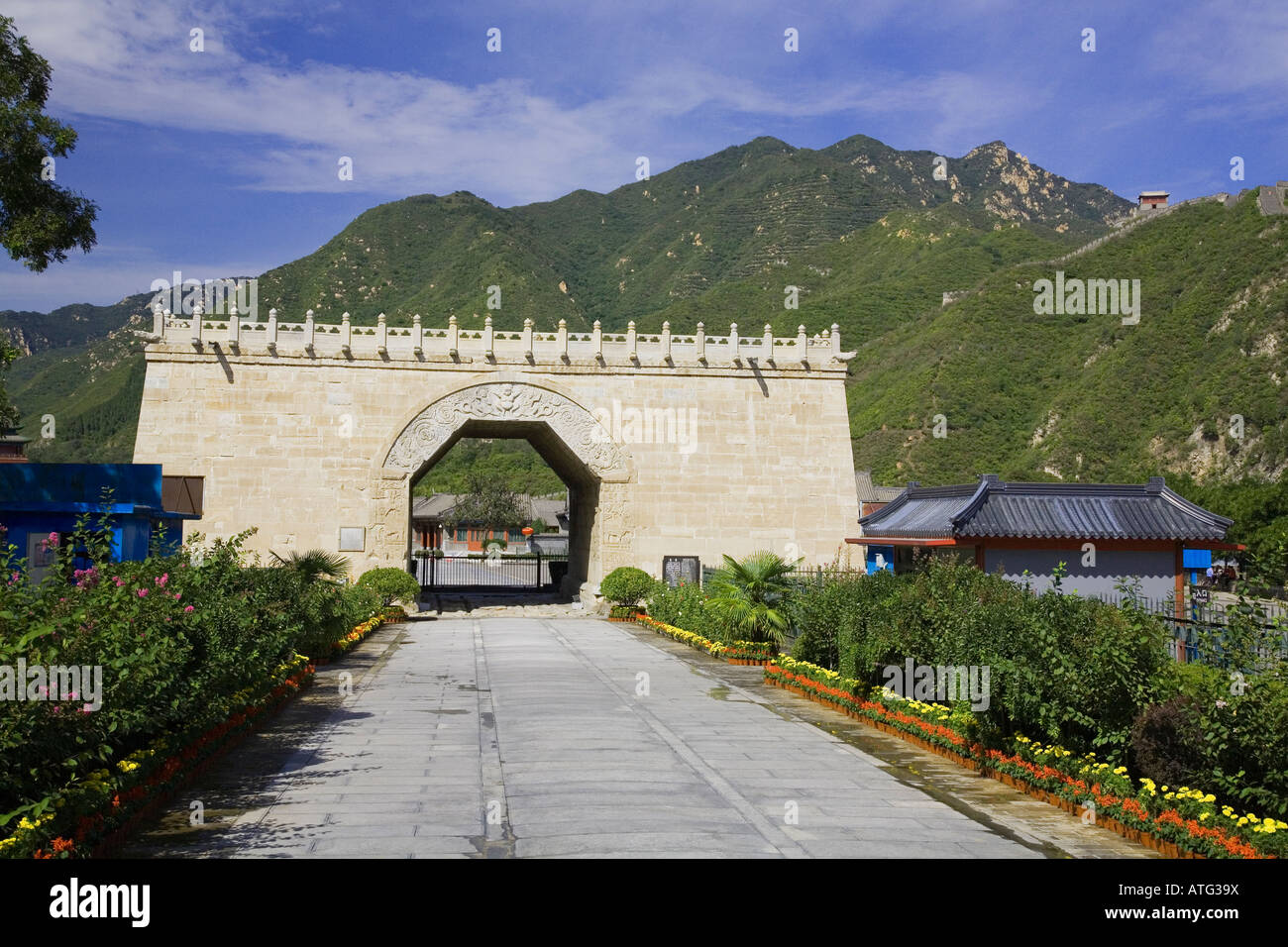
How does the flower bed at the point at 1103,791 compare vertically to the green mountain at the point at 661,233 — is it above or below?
below

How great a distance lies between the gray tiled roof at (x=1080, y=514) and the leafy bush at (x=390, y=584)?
14.2 metres

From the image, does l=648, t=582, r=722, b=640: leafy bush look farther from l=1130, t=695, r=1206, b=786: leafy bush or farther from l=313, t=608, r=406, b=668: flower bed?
l=1130, t=695, r=1206, b=786: leafy bush

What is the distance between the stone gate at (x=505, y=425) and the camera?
29000 millimetres

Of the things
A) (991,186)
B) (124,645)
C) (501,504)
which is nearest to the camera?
(124,645)

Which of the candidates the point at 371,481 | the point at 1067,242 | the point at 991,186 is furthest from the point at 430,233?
the point at 991,186

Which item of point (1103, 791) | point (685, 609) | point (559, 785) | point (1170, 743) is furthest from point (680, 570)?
point (1170, 743)

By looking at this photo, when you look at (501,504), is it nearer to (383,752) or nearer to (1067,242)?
(1067,242)

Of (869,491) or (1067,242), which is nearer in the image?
(869,491)

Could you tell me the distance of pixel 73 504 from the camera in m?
17.5

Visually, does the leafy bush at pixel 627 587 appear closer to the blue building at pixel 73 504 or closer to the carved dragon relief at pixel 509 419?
the carved dragon relief at pixel 509 419

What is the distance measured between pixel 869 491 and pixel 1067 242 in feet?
123

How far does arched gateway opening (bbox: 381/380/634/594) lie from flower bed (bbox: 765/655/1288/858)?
1822 cm

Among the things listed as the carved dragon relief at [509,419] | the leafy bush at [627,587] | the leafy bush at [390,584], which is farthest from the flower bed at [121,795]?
the carved dragon relief at [509,419]

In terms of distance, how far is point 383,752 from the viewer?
420 inches
